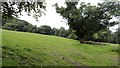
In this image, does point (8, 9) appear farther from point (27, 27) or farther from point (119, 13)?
point (27, 27)

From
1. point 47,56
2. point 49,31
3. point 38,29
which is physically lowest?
point 47,56

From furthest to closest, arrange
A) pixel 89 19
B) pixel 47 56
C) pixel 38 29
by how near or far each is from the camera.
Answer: pixel 38 29, pixel 89 19, pixel 47 56

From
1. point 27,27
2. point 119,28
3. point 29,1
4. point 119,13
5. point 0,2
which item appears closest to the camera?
point 0,2

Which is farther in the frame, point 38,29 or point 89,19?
point 38,29

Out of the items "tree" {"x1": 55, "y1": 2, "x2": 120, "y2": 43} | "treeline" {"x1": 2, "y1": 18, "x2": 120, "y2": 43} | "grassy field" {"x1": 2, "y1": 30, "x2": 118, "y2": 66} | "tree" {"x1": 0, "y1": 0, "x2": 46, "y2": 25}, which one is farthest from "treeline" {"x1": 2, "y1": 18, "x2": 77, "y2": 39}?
"tree" {"x1": 0, "y1": 0, "x2": 46, "y2": 25}

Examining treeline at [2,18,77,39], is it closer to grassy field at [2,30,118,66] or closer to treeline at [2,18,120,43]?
treeline at [2,18,120,43]

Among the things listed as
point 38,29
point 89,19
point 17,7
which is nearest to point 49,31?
point 38,29

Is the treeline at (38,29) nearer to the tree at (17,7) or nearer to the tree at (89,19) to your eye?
the tree at (89,19)

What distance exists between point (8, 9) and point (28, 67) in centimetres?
637

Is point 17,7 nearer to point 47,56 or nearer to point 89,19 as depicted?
point 47,56

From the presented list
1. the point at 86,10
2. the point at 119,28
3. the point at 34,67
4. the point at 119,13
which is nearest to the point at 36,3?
the point at 34,67

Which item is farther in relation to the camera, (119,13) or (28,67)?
(119,13)

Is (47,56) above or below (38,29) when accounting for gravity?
below

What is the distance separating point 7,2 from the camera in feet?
55.9
